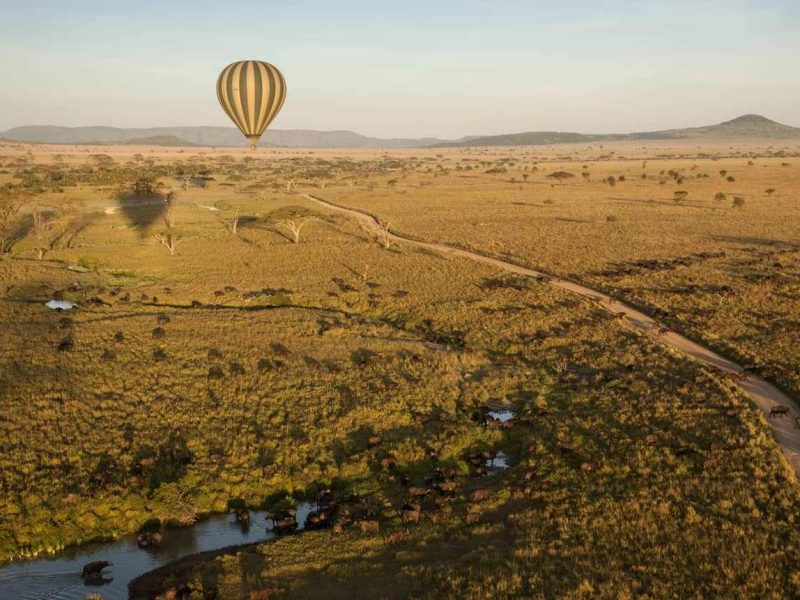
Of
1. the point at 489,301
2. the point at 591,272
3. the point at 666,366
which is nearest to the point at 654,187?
the point at 591,272

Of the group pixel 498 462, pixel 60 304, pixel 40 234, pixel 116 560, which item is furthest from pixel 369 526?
pixel 40 234

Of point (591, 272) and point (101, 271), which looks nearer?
point (591, 272)

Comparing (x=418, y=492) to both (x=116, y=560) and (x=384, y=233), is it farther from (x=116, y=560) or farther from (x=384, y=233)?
(x=384, y=233)

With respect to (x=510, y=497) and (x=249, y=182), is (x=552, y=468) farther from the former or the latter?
(x=249, y=182)

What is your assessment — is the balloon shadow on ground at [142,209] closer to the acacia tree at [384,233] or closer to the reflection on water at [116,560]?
the acacia tree at [384,233]

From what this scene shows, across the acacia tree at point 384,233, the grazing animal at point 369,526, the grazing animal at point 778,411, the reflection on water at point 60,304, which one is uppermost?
the acacia tree at point 384,233

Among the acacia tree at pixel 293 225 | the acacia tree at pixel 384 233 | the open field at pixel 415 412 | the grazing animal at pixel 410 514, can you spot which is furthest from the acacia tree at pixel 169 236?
the grazing animal at pixel 410 514

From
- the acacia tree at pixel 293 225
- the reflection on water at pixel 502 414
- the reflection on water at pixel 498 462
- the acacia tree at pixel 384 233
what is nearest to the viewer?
the reflection on water at pixel 498 462
